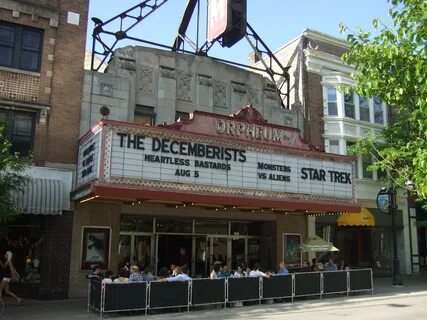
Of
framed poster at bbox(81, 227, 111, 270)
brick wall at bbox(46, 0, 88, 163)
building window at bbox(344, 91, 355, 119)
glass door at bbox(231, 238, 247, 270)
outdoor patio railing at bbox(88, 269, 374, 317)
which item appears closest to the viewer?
outdoor patio railing at bbox(88, 269, 374, 317)

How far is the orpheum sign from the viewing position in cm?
1571

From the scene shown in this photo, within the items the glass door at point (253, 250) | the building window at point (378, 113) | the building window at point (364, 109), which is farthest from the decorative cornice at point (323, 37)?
the glass door at point (253, 250)

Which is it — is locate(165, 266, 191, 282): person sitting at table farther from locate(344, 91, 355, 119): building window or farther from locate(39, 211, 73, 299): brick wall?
locate(344, 91, 355, 119): building window

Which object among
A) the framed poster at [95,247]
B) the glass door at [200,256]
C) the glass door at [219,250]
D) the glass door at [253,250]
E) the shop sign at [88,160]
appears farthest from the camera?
the glass door at [253,250]

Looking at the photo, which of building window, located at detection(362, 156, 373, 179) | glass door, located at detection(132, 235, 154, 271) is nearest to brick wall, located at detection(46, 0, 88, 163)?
glass door, located at detection(132, 235, 154, 271)

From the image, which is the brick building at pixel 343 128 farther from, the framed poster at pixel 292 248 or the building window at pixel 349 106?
the framed poster at pixel 292 248

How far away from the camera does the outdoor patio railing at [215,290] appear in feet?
44.4

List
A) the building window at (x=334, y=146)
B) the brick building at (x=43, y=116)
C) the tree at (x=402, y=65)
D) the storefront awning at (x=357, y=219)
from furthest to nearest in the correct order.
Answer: the building window at (x=334, y=146) → the storefront awning at (x=357, y=219) → the brick building at (x=43, y=116) → the tree at (x=402, y=65)

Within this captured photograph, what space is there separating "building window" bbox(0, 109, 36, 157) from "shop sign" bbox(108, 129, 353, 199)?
4.26 m

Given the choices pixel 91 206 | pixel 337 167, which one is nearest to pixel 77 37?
pixel 91 206

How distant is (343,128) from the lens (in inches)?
1036

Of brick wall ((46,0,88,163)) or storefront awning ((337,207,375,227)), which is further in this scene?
storefront awning ((337,207,375,227))

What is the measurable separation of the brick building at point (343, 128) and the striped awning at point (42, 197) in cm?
1284

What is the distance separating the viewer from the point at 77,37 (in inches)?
750
